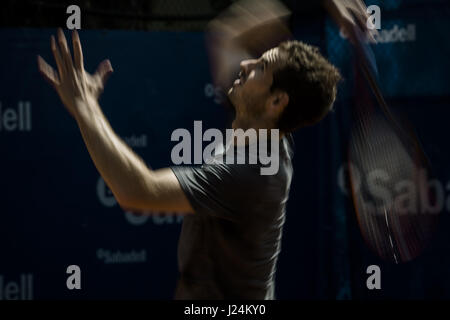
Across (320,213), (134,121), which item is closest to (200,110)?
(134,121)

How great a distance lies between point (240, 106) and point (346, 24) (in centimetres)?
66

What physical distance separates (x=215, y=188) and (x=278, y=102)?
1.46 feet

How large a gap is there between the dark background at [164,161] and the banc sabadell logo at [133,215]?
0.01 m

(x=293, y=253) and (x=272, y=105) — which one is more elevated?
(x=272, y=105)

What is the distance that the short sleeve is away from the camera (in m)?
1.62

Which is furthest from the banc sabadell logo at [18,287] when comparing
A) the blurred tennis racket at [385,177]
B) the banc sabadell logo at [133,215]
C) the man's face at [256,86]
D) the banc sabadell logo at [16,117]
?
the man's face at [256,86]

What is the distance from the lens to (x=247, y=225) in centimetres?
177

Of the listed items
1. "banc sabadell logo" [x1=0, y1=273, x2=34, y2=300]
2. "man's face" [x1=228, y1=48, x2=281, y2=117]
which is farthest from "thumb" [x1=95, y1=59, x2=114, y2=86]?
"banc sabadell logo" [x1=0, y1=273, x2=34, y2=300]

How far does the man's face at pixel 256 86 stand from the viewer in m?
1.93

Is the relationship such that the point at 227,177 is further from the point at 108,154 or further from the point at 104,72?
the point at 104,72

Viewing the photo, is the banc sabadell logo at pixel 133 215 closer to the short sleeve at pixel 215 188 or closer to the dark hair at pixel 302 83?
the dark hair at pixel 302 83

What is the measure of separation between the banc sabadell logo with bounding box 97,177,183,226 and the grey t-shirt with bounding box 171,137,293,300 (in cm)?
180

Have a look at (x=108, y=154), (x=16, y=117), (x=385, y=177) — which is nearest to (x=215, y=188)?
(x=108, y=154)

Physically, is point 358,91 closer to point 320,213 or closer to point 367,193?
point 367,193
